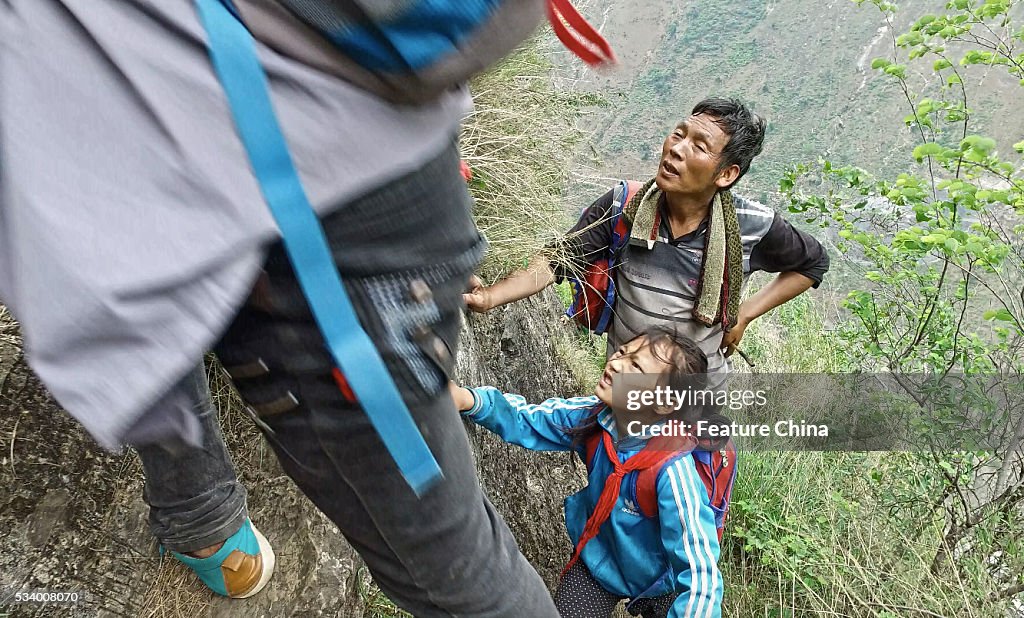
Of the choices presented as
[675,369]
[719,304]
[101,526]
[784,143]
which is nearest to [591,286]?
[719,304]

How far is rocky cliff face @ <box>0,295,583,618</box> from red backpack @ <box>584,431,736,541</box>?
2.87 feet

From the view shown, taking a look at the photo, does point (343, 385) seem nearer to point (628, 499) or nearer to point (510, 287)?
point (628, 499)

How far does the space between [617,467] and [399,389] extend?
4.85 feet

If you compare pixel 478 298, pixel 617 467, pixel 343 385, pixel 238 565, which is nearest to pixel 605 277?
pixel 478 298

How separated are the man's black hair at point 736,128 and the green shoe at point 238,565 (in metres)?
2.25

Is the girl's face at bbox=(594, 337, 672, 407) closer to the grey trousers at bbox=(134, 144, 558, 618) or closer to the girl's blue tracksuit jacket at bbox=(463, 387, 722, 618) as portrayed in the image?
the girl's blue tracksuit jacket at bbox=(463, 387, 722, 618)

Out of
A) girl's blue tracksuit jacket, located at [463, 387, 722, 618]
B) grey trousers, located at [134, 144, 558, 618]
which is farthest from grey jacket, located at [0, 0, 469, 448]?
girl's blue tracksuit jacket, located at [463, 387, 722, 618]

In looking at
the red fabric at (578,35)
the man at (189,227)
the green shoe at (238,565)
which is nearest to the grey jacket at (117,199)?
the man at (189,227)

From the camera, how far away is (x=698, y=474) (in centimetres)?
204

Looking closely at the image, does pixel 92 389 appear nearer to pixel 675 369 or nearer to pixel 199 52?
pixel 199 52

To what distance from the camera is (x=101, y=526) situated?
175cm

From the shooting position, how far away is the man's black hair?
277 centimetres

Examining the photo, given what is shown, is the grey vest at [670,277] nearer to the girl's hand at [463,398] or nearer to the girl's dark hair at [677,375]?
the girl's dark hair at [677,375]

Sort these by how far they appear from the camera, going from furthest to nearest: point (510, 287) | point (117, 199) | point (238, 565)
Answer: point (510, 287) → point (238, 565) → point (117, 199)
